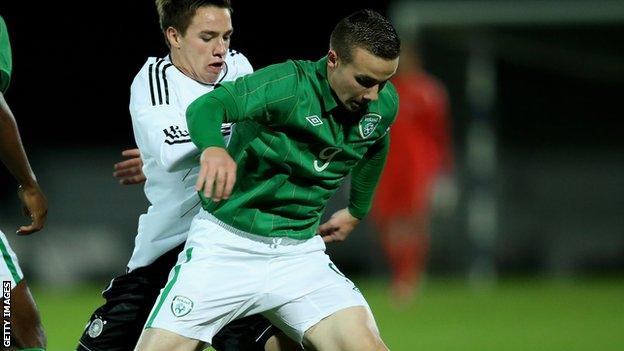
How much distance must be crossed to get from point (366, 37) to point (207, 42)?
0.79 meters

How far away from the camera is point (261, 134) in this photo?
15.9ft

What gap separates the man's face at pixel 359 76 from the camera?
15.5ft

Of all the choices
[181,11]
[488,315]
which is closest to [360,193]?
[181,11]

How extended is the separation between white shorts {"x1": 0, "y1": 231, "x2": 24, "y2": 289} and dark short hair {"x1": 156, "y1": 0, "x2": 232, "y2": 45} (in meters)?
1.18

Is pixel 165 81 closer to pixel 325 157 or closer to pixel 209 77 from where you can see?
pixel 209 77

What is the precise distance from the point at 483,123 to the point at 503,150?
2.65ft

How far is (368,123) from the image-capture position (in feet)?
16.4

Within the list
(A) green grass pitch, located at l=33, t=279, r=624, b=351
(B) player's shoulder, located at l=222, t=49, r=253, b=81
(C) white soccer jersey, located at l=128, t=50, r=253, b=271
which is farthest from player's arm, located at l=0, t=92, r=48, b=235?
(A) green grass pitch, located at l=33, t=279, r=624, b=351

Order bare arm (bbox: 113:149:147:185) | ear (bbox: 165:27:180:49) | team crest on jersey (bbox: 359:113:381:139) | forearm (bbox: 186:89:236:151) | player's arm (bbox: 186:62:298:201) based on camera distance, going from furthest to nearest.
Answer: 1. bare arm (bbox: 113:149:147:185)
2. ear (bbox: 165:27:180:49)
3. team crest on jersey (bbox: 359:113:381:139)
4. forearm (bbox: 186:89:236:151)
5. player's arm (bbox: 186:62:298:201)

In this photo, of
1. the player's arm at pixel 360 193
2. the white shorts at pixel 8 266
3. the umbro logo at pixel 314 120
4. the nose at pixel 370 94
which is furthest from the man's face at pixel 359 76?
the white shorts at pixel 8 266

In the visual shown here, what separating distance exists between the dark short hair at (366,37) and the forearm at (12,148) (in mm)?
1269

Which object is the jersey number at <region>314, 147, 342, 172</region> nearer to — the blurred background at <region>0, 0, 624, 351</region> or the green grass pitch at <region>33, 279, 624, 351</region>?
the green grass pitch at <region>33, 279, 624, 351</region>

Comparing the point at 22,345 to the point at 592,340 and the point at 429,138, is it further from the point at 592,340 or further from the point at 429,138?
the point at 429,138

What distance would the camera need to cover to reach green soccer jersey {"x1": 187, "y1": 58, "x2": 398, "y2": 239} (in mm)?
4762
